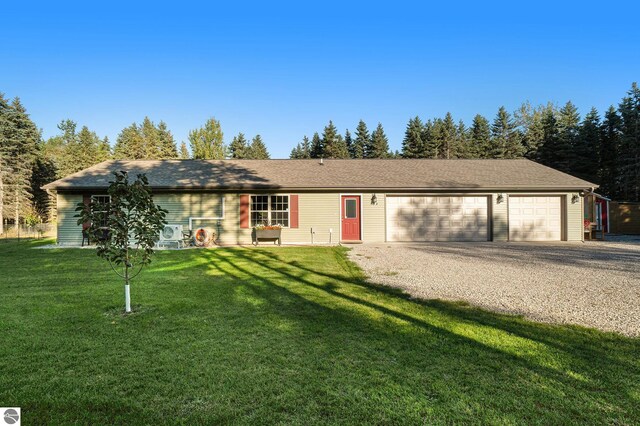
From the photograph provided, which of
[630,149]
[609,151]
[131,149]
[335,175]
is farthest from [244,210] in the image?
[131,149]

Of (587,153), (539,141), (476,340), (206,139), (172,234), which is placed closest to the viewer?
(476,340)

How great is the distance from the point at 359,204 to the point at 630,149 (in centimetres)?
2858

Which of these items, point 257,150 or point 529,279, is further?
point 257,150

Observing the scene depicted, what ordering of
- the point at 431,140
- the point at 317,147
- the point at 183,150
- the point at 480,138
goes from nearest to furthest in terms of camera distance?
the point at 431,140, the point at 480,138, the point at 317,147, the point at 183,150

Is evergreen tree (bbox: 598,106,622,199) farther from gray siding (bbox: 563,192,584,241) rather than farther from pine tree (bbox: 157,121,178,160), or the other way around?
pine tree (bbox: 157,121,178,160)

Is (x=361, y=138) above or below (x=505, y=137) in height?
above

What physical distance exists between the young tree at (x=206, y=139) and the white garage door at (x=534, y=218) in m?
40.8

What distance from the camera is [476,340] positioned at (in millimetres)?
3766

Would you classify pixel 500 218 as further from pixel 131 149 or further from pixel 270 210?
pixel 131 149

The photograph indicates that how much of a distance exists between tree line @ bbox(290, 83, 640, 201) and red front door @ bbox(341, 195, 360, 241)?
2686 cm

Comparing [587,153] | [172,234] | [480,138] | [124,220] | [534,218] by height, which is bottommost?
[172,234]

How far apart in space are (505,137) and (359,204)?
133 feet

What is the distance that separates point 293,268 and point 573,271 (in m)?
6.67

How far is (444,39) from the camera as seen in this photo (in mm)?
16891
